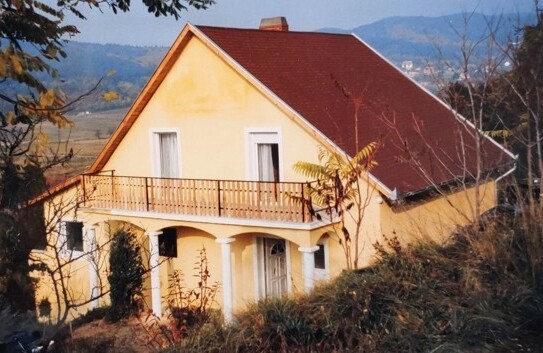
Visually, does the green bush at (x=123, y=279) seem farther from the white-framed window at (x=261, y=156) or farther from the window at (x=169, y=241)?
the white-framed window at (x=261, y=156)

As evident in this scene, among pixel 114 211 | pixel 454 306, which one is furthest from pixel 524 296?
pixel 114 211

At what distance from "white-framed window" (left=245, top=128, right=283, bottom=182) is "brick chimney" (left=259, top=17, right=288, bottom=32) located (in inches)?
226

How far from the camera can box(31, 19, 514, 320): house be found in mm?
16484

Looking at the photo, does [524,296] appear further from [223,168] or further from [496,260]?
[223,168]

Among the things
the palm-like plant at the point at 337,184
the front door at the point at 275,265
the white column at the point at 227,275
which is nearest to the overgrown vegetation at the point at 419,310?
the palm-like plant at the point at 337,184

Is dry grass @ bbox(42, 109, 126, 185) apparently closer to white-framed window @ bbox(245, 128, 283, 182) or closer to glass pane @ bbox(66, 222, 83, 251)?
glass pane @ bbox(66, 222, 83, 251)

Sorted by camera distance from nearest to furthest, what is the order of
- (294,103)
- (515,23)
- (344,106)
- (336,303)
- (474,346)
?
(474,346), (336,303), (515,23), (294,103), (344,106)

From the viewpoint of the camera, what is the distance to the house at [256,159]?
16484 mm

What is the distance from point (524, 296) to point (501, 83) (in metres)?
13.1

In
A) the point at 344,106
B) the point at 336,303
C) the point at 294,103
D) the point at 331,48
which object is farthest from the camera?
the point at 331,48

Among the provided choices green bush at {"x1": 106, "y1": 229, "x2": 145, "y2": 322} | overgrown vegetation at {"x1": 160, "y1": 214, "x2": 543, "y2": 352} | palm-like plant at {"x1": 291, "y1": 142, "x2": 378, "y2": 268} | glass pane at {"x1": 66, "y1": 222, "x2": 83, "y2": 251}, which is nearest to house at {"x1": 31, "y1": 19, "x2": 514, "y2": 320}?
palm-like plant at {"x1": 291, "y1": 142, "x2": 378, "y2": 268}

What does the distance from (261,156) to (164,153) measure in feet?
11.8

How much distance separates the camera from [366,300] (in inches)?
279

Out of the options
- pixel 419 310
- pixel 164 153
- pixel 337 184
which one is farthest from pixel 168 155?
pixel 419 310
